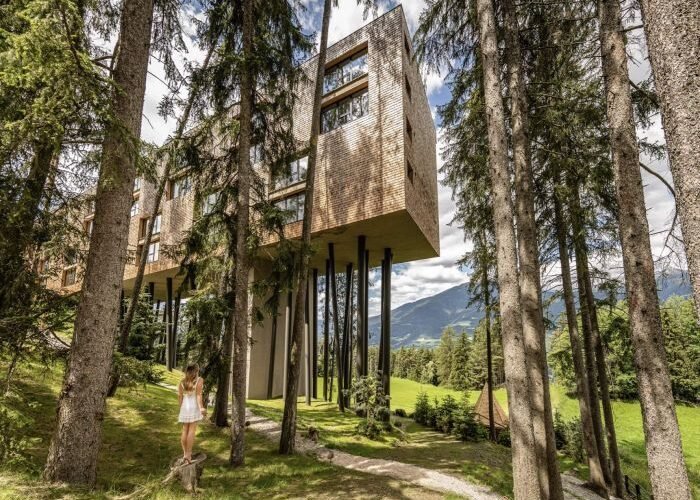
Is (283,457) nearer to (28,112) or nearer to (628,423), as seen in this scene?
(28,112)

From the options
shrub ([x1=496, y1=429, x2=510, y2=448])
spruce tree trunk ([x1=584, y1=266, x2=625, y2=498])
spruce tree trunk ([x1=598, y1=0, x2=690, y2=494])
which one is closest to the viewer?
spruce tree trunk ([x1=598, y1=0, x2=690, y2=494])

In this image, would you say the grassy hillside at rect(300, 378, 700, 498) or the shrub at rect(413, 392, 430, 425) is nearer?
the shrub at rect(413, 392, 430, 425)

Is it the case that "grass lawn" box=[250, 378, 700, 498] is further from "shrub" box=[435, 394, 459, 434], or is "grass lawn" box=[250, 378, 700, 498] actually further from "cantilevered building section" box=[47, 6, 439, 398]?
"cantilevered building section" box=[47, 6, 439, 398]

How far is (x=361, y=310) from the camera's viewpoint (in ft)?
49.5

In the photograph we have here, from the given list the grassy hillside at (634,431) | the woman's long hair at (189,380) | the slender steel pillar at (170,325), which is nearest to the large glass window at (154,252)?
the slender steel pillar at (170,325)

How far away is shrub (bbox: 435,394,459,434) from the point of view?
49.1 ft

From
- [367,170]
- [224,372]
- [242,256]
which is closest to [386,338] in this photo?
[367,170]

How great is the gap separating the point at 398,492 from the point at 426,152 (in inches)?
555

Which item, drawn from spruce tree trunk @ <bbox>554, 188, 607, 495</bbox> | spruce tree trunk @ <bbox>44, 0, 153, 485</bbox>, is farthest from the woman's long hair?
spruce tree trunk @ <bbox>554, 188, 607, 495</bbox>

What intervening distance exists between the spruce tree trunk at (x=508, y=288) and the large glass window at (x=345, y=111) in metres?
8.57

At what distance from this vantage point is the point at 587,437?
10.2m

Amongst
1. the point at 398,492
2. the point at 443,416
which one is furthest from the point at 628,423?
the point at 398,492

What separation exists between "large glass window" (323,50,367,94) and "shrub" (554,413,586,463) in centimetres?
1662

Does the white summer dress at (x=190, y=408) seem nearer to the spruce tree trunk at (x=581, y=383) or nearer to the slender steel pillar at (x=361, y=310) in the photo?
the slender steel pillar at (x=361, y=310)
